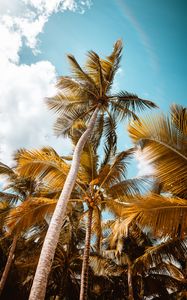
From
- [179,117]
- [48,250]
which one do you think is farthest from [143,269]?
[179,117]

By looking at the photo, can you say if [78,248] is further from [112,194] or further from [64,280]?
[112,194]

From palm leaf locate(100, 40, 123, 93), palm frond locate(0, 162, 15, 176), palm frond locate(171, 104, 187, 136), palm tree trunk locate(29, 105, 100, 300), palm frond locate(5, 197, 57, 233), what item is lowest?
palm tree trunk locate(29, 105, 100, 300)

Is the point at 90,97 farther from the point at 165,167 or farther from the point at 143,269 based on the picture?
the point at 143,269

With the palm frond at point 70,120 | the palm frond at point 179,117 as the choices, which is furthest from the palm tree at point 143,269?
the palm frond at point 179,117

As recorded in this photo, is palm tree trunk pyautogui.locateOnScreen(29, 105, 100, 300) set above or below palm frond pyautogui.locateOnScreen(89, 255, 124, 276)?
below

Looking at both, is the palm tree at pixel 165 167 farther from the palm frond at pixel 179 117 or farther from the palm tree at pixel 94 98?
the palm tree at pixel 94 98

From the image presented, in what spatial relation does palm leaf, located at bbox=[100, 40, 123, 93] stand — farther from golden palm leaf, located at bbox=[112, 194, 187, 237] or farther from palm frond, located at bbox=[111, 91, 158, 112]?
golden palm leaf, located at bbox=[112, 194, 187, 237]

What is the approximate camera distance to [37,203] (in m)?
7.23

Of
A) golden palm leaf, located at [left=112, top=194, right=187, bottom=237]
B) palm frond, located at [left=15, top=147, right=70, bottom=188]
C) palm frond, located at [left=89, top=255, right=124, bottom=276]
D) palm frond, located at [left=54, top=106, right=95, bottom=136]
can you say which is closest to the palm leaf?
palm frond, located at [left=54, top=106, right=95, bottom=136]

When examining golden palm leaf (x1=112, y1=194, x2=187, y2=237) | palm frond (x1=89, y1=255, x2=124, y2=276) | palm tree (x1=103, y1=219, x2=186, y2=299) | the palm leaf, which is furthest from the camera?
palm tree (x1=103, y1=219, x2=186, y2=299)

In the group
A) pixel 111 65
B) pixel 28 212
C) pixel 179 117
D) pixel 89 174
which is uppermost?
pixel 111 65

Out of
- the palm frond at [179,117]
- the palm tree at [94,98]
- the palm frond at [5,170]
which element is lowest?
the palm frond at [179,117]

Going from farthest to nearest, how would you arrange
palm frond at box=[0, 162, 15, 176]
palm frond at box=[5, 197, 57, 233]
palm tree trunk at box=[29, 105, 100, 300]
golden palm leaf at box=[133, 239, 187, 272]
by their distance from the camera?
palm frond at box=[0, 162, 15, 176] < golden palm leaf at box=[133, 239, 187, 272] < palm frond at box=[5, 197, 57, 233] < palm tree trunk at box=[29, 105, 100, 300]

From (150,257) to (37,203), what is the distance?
241 inches
